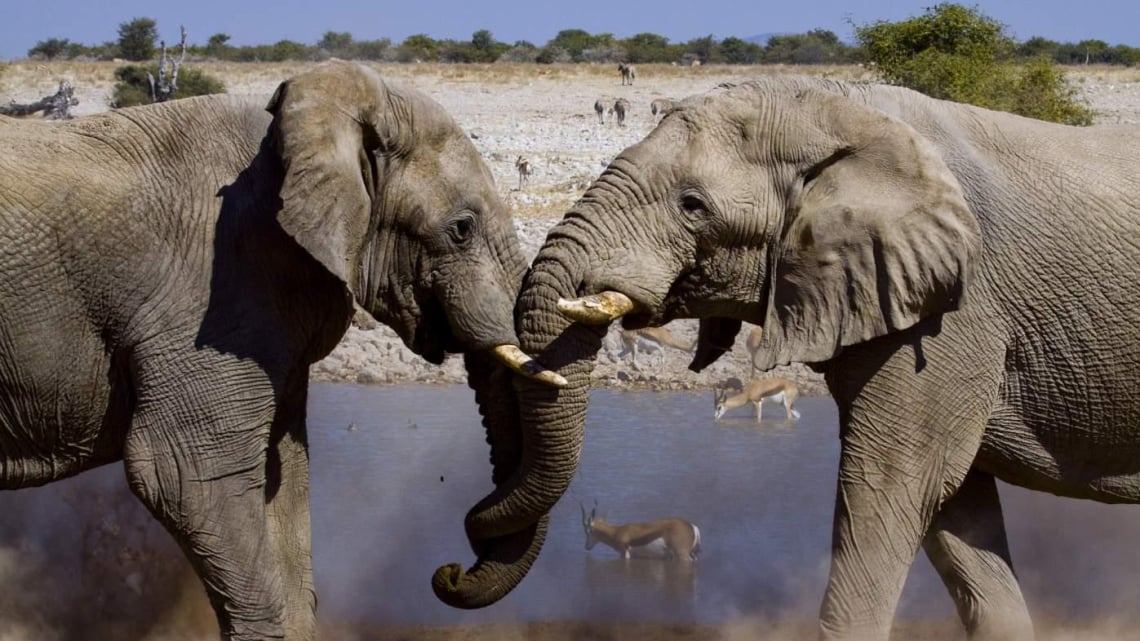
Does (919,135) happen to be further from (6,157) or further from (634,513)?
(634,513)

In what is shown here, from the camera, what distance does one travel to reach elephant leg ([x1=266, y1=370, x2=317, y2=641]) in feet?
17.6

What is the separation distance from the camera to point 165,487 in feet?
15.8

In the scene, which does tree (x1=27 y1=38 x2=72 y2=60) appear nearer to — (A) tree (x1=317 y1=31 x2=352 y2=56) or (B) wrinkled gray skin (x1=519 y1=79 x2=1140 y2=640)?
(A) tree (x1=317 y1=31 x2=352 y2=56)

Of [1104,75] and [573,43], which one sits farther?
[573,43]

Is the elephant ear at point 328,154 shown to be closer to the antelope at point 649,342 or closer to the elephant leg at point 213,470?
the elephant leg at point 213,470

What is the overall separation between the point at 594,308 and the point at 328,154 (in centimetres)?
80

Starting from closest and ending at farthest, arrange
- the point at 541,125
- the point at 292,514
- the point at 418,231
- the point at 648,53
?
the point at 418,231, the point at 292,514, the point at 541,125, the point at 648,53

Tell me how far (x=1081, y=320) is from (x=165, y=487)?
2393 millimetres

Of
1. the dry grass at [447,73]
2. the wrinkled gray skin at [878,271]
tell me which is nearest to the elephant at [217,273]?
the wrinkled gray skin at [878,271]

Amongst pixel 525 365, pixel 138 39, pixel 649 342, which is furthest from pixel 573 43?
pixel 525 365

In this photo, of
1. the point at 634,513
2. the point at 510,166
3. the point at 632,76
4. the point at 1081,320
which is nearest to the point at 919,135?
the point at 1081,320

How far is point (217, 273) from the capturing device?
4.84 metres

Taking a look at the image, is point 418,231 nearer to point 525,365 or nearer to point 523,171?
point 525,365

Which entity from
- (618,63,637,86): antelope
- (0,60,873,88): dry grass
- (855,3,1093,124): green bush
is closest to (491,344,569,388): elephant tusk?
(855,3,1093,124): green bush
